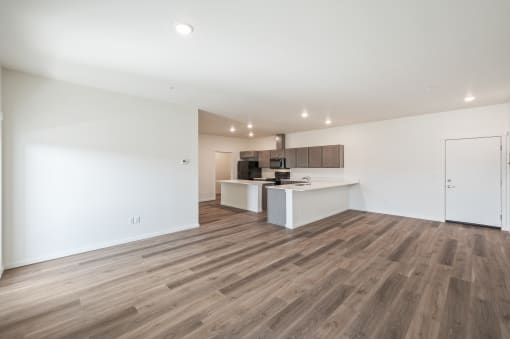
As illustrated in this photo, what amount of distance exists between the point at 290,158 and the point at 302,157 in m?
0.52

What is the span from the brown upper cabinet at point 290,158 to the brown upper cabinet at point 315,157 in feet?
2.05

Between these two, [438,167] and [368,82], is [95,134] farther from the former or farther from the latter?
[438,167]

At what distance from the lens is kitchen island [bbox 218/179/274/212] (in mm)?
6562

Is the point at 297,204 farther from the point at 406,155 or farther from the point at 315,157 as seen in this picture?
the point at 406,155

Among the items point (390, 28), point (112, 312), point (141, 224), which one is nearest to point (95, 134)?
point (141, 224)

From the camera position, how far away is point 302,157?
7680 millimetres

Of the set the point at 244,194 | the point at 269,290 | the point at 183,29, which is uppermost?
the point at 183,29

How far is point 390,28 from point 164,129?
3.88m

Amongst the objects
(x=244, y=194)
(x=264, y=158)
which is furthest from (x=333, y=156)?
(x=244, y=194)

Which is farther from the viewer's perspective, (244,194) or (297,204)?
(244,194)

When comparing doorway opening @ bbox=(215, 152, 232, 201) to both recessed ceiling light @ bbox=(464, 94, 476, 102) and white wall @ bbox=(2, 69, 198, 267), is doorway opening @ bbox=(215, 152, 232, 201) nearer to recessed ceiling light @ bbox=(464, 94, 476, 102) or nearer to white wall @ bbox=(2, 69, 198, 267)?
white wall @ bbox=(2, 69, 198, 267)

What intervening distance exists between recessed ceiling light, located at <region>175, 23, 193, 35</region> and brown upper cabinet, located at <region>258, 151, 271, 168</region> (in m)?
6.82

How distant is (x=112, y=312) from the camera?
2.07m

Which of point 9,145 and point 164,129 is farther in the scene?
point 164,129
